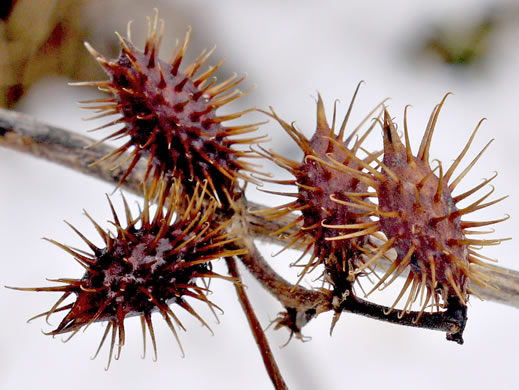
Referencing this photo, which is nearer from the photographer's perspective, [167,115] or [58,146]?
[167,115]

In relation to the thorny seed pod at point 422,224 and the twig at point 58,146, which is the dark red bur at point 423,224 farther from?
the twig at point 58,146

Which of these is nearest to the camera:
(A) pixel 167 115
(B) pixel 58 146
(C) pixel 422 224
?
(C) pixel 422 224

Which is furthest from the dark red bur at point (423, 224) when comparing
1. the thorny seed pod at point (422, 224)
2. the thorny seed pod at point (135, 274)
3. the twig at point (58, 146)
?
the twig at point (58, 146)

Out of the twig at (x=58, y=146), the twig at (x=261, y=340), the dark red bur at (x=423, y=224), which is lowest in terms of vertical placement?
the twig at (x=261, y=340)

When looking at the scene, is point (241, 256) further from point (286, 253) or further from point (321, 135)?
point (286, 253)

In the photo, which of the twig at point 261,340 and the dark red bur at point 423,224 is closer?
the dark red bur at point 423,224

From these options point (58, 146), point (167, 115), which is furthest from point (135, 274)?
point (58, 146)

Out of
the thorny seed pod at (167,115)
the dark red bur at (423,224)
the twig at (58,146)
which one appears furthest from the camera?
the twig at (58,146)

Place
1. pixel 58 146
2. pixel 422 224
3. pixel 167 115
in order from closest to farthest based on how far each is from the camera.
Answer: pixel 422 224
pixel 167 115
pixel 58 146

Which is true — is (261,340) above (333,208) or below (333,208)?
below

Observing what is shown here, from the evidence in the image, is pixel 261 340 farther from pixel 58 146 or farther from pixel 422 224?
pixel 58 146

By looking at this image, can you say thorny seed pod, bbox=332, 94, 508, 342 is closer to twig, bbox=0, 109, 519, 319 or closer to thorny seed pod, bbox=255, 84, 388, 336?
thorny seed pod, bbox=255, 84, 388, 336

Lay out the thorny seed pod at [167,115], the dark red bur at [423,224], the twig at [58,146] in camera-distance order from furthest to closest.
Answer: the twig at [58,146], the thorny seed pod at [167,115], the dark red bur at [423,224]
